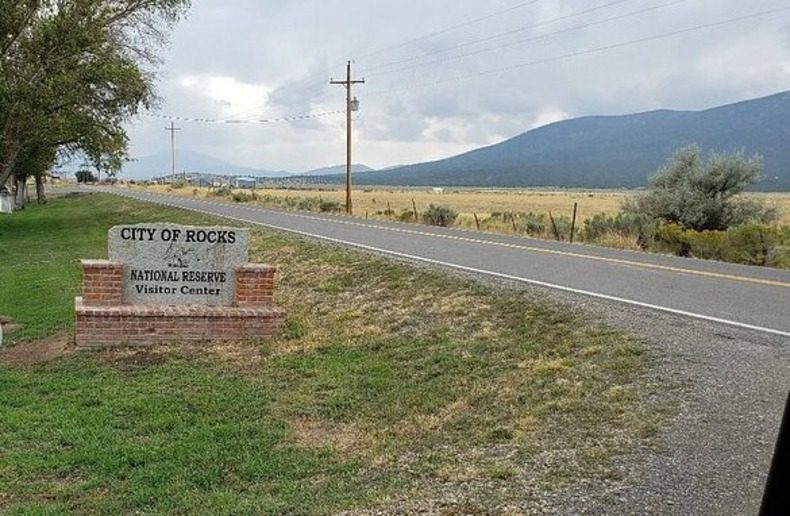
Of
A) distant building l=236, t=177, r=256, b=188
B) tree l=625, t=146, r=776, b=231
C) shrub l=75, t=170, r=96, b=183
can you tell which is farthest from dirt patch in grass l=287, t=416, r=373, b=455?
shrub l=75, t=170, r=96, b=183

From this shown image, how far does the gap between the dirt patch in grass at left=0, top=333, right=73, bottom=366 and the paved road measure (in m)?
6.53

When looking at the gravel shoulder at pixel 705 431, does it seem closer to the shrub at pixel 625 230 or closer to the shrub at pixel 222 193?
A: the shrub at pixel 625 230

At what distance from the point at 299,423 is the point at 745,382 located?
361 centimetres

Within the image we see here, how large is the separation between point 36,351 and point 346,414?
5.20m

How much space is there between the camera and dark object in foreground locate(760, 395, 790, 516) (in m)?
1.24

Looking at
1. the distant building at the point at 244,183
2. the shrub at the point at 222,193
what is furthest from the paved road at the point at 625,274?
the distant building at the point at 244,183

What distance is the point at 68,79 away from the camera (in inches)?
1024

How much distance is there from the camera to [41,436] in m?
6.34

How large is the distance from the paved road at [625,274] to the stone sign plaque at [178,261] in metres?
4.45

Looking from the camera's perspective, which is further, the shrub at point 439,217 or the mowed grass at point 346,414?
the shrub at point 439,217

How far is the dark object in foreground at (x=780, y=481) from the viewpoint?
1.24 m

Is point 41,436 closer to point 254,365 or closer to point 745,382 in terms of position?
point 254,365

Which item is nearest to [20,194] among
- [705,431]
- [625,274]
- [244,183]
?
[625,274]

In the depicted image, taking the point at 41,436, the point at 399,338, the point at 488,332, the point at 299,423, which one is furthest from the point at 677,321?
the point at 41,436
